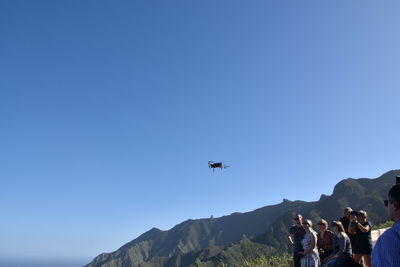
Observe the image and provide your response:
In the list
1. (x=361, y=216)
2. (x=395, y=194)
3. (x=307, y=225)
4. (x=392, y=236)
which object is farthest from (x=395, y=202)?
(x=361, y=216)

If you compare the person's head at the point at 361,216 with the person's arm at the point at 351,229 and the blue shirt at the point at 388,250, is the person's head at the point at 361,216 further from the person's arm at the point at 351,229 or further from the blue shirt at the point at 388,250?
the blue shirt at the point at 388,250

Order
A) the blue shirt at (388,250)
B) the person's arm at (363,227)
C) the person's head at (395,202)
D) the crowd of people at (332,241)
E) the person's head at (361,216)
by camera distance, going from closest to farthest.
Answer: the blue shirt at (388,250), the person's head at (395,202), the crowd of people at (332,241), the person's arm at (363,227), the person's head at (361,216)

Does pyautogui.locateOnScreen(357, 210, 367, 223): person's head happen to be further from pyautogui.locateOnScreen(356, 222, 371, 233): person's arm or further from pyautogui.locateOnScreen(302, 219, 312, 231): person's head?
pyautogui.locateOnScreen(302, 219, 312, 231): person's head

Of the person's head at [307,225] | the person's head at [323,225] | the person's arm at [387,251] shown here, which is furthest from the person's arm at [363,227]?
the person's arm at [387,251]

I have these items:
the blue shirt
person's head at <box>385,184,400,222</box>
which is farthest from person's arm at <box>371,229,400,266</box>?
person's head at <box>385,184,400,222</box>

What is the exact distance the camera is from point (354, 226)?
27.1 ft

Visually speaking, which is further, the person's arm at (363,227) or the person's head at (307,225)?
the person's arm at (363,227)

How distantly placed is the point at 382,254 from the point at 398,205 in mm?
425

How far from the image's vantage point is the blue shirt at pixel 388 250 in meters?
2.51

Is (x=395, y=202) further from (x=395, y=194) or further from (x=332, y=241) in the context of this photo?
A: (x=332, y=241)

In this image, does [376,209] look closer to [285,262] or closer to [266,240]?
[266,240]

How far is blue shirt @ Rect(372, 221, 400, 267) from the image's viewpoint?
2.51 meters

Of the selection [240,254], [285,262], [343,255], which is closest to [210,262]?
[240,254]

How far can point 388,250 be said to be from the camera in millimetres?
2551
